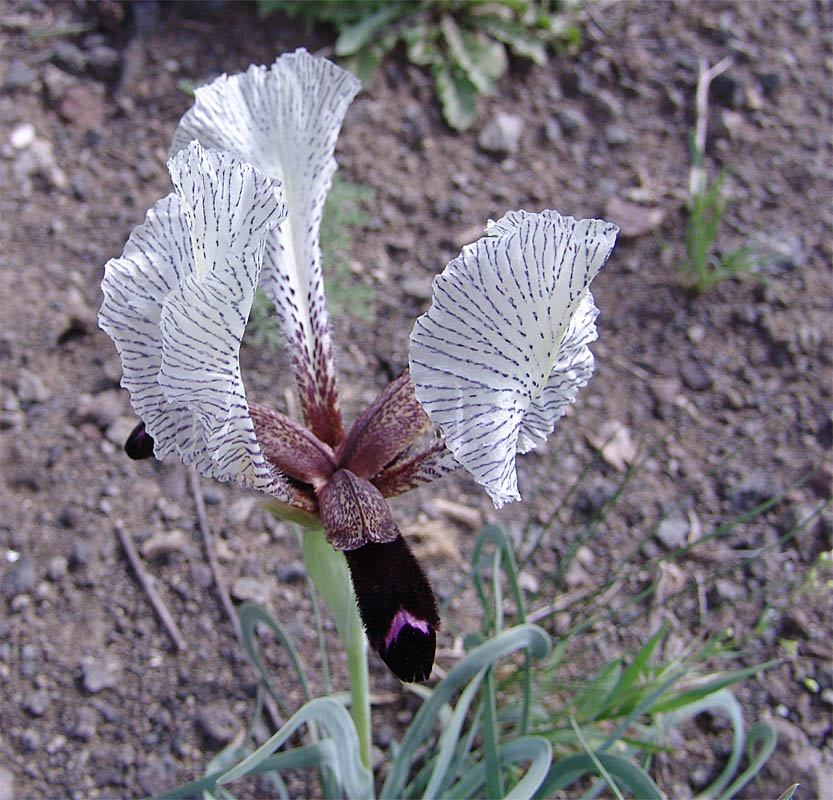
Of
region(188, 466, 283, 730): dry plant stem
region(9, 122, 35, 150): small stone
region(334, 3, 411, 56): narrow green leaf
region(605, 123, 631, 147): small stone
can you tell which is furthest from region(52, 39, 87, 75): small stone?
region(605, 123, 631, 147): small stone

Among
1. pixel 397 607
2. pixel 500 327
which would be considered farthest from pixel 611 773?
pixel 500 327

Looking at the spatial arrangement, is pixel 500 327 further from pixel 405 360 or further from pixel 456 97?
pixel 456 97

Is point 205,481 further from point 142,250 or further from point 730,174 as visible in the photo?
point 730,174

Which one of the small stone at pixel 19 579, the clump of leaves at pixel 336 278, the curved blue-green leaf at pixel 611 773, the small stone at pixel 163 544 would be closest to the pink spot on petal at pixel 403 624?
the curved blue-green leaf at pixel 611 773

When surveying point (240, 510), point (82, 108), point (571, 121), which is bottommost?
point (240, 510)

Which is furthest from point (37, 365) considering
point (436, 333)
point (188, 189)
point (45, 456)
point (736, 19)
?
point (736, 19)

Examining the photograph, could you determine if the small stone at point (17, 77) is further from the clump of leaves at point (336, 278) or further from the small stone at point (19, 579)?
the small stone at point (19, 579)
